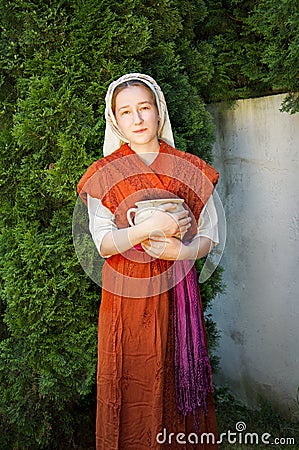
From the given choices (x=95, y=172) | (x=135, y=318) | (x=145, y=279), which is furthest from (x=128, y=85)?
(x=135, y=318)

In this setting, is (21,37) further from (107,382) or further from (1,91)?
(107,382)

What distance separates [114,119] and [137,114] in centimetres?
12

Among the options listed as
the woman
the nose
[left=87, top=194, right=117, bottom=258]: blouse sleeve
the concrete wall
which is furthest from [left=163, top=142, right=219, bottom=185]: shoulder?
the concrete wall

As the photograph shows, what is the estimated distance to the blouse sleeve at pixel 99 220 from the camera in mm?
2004

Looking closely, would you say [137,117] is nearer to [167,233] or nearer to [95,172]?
[95,172]

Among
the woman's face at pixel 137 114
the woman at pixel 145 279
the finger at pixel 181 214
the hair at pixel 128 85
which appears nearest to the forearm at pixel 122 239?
the woman at pixel 145 279

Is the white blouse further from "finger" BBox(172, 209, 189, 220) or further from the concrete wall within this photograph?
the concrete wall

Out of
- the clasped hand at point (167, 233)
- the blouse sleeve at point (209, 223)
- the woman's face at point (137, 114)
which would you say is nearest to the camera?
the clasped hand at point (167, 233)

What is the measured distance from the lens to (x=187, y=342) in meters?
2.10

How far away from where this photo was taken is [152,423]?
2047mm

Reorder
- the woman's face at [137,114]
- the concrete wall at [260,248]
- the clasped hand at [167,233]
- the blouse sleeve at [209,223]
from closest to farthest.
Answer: the clasped hand at [167,233], the woman's face at [137,114], the blouse sleeve at [209,223], the concrete wall at [260,248]

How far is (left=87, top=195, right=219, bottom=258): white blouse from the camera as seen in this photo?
2014mm

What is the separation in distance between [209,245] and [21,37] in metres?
1.31

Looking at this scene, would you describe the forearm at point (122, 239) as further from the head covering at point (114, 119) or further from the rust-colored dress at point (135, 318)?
the head covering at point (114, 119)
